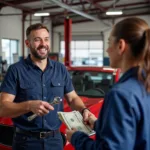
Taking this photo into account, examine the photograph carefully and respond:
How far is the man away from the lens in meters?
2.39

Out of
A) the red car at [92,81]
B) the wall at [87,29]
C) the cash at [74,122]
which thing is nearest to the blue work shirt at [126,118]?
the cash at [74,122]

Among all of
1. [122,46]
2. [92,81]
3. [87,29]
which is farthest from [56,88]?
[87,29]

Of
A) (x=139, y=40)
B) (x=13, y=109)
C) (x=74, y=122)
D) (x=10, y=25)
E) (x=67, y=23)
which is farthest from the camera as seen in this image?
(x=10, y=25)

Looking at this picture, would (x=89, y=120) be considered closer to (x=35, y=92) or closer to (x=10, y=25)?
→ (x=35, y=92)

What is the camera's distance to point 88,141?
147 cm

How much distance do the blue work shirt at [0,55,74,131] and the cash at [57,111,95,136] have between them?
537mm

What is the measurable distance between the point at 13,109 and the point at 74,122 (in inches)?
23.5

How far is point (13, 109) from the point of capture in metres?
2.19

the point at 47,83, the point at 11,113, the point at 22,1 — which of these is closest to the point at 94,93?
the point at 47,83

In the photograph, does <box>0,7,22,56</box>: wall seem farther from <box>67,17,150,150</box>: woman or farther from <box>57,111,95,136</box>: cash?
<box>67,17,150,150</box>: woman

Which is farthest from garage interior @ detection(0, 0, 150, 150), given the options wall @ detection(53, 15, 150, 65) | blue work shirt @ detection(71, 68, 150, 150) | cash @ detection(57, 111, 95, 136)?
blue work shirt @ detection(71, 68, 150, 150)

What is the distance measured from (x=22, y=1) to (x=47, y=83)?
40.6 ft

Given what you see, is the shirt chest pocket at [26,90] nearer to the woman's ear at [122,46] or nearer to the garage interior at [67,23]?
the woman's ear at [122,46]

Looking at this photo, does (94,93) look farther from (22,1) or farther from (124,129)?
(22,1)
